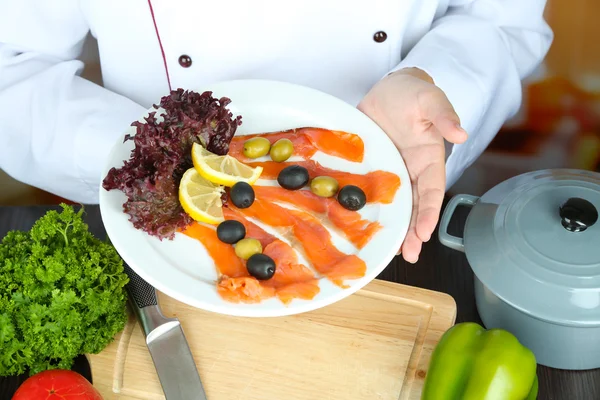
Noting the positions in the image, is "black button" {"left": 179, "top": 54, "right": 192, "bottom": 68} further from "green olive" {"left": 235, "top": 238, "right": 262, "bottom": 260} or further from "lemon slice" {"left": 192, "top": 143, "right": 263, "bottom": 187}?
"green olive" {"left": 235, "top": 238, "right": 262, "bottom": 260}

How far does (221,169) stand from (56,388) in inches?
16.0

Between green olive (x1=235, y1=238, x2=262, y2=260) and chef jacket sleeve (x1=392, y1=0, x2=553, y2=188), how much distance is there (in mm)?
432

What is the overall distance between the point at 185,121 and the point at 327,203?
10.5 inches

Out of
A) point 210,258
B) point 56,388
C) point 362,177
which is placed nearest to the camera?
point 56,388

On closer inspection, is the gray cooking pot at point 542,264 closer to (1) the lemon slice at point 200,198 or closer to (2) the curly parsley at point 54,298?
(1) the lemon slice at point 200,198

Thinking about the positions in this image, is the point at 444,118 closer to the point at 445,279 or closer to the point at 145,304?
the point at 445,279

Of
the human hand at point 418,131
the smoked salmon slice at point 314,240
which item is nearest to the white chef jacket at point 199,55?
the human hand at point 418,131

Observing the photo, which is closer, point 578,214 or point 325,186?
point 578,214

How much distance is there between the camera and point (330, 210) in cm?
106

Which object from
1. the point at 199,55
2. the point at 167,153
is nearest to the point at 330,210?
the point at 167,153

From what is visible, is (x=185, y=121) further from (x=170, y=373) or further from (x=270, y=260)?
(x=170, y=373)

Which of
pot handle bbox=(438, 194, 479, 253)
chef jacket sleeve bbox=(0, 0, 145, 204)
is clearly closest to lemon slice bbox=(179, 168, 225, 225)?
chef jacket sleeve bbox=(0, 0, 145, 204)

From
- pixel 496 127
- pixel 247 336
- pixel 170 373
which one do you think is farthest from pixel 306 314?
pixel 496 127

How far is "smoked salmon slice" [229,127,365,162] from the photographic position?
3.59 feet
